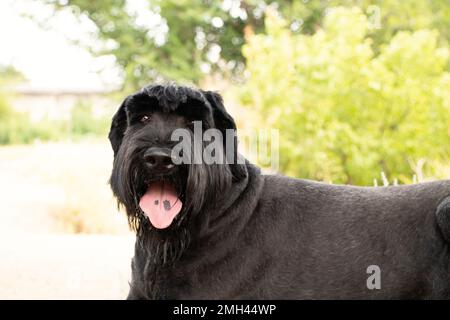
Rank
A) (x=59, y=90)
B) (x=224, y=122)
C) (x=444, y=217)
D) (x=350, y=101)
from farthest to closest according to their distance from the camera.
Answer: (x=59, y=90)
(x=350, y=101)
(x=224, y=122)
(x=444, y=217)

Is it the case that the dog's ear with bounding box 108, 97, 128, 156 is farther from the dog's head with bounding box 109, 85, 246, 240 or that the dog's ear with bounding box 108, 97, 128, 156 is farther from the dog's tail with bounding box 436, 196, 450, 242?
the dog's tail with bounding box 436, 196, 450, 242

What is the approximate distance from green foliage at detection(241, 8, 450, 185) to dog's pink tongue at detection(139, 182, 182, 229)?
6.82 meters

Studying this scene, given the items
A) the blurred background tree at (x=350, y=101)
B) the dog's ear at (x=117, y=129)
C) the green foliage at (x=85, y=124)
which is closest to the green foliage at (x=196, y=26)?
the green foliage at (x=85, y=124)

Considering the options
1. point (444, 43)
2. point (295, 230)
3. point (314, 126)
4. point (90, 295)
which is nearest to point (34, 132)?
point (444, 43)

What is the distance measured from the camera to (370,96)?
10023 mm

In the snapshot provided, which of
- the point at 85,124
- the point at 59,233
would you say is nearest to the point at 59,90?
the point at 85,124

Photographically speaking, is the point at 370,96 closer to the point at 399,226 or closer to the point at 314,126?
the point at 314,126

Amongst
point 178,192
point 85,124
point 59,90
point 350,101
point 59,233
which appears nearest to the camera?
point 178,192

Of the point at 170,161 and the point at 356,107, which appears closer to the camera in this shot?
the point at 170,161

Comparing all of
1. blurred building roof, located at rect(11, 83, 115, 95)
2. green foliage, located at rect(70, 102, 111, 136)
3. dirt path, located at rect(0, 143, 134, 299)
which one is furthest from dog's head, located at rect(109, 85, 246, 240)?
blurred building roof, located at rect(11, 83, 115, 95)

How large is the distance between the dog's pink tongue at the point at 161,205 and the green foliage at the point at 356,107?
682 cm

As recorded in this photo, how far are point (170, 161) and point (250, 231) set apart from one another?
2.23 feet

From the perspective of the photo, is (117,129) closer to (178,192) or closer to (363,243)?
(178,192)

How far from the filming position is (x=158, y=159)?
3.01 meters
